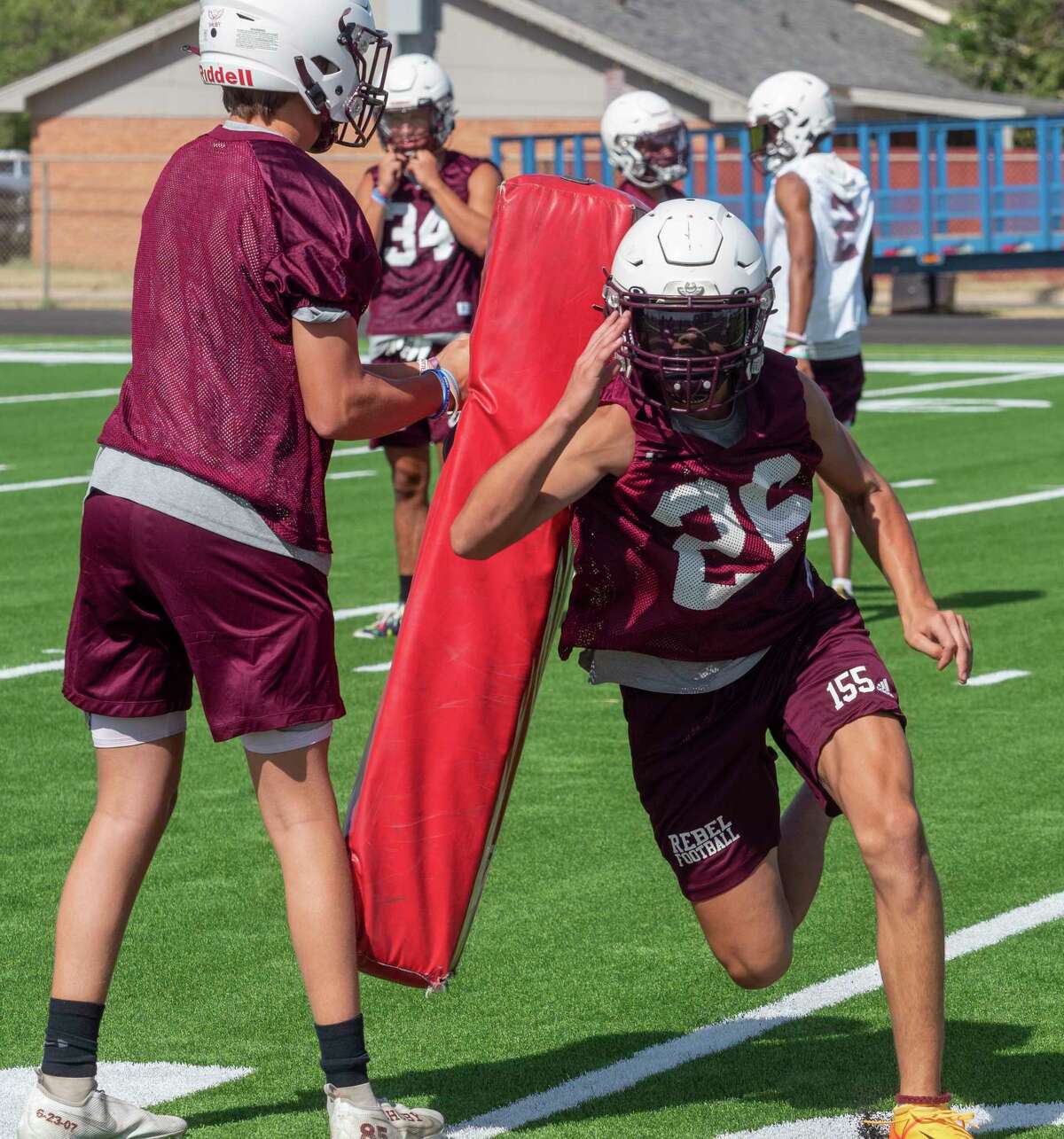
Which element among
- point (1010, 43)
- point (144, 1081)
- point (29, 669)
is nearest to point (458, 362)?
point (144, 1081)

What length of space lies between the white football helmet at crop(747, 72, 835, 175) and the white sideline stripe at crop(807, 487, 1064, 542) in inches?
110

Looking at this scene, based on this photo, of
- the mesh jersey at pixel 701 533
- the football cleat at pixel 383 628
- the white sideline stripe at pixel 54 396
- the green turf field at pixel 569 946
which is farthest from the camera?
the white sideline stripe at pixel 54 396

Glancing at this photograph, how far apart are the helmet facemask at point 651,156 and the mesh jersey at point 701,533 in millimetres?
5700

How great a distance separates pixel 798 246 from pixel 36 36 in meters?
57.9

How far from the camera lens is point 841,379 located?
31.6ft

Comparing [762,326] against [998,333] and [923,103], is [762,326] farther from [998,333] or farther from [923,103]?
[923,103]

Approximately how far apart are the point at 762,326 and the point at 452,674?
93 centimetres

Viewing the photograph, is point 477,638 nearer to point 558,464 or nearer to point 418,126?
point 558,464

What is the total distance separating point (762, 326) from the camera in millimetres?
4145

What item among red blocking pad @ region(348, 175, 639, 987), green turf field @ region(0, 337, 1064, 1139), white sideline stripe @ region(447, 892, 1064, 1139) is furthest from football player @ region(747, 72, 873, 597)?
red blocking pad @ region(348, 175, 639, 987)

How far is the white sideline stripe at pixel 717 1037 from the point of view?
13.6 ft

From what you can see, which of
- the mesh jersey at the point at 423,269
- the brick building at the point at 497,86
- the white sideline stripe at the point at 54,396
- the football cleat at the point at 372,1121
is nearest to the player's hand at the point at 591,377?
the football cleat at the point at 372,1121

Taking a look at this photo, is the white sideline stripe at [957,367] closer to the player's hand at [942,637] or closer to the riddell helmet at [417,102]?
the riddell helmet at [417,102]

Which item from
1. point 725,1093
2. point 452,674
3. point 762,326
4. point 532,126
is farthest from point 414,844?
point 532,126
